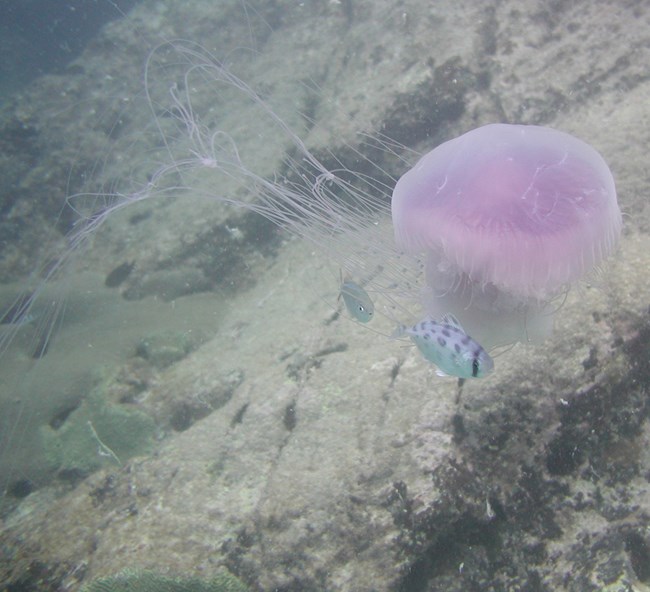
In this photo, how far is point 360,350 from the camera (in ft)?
13.8

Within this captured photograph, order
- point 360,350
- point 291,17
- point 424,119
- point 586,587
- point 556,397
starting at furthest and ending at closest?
point 291,17, point 424,119, point 360,350, point 556,397, point 586,587

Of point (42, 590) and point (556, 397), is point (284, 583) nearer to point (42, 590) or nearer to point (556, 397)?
point (42, 590)

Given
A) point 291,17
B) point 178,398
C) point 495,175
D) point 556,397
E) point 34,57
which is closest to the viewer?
point 495,175

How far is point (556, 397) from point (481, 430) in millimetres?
550

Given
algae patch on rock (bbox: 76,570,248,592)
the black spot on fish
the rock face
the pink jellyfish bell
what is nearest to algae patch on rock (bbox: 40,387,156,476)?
the rock face

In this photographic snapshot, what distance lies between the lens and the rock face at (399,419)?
2.94 metres

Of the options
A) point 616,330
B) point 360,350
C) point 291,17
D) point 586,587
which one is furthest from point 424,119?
point 291,17

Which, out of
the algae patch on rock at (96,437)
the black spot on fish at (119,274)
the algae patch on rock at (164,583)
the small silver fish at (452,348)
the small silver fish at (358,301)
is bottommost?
the algae patch on rock at (96,437)

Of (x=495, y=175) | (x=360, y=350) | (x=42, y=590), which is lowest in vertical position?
(x=42, y=590)

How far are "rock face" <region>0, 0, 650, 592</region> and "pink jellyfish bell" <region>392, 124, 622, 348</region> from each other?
0.88 metres

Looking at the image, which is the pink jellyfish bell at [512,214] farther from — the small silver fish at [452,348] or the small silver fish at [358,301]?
the small silver fish at [358,301]

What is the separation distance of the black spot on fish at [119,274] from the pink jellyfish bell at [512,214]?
6.91 m

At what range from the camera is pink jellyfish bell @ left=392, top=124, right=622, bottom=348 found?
230 centimetres

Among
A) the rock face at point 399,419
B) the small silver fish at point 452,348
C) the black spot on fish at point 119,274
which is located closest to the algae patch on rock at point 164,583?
the rock face at point 399,419
